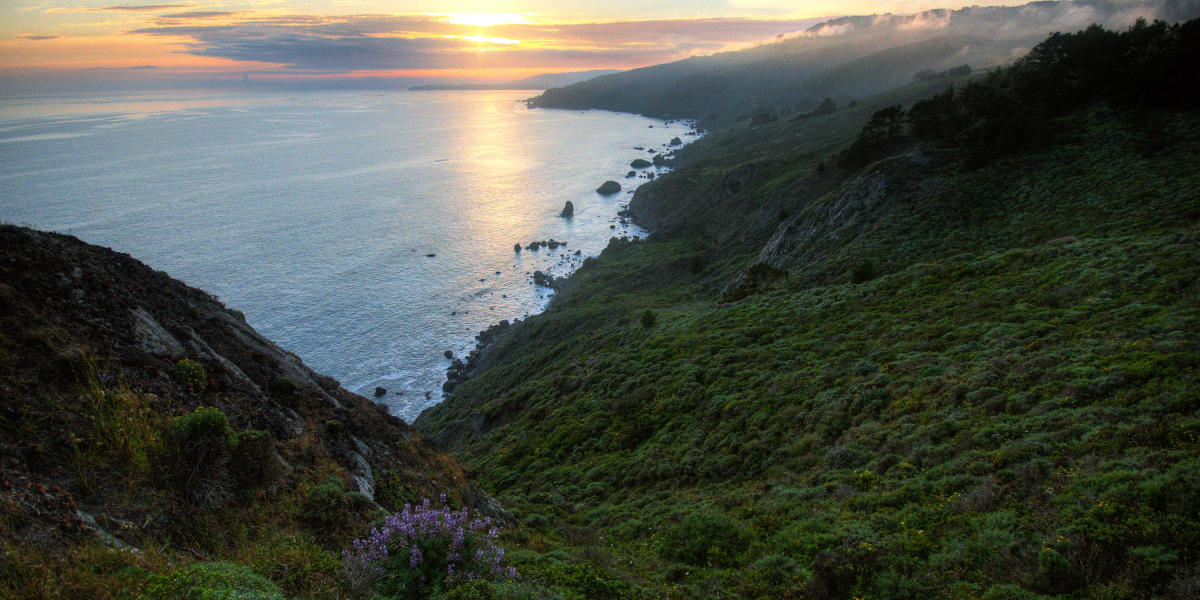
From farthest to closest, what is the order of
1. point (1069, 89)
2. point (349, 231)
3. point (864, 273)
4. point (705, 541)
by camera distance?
1. point (349, 231)
2. point (1069, 89)
3. point (864, 273)
4. point (705, 541)

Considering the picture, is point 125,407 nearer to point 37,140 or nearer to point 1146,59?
point 1146,59

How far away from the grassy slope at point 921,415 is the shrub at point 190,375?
855cm

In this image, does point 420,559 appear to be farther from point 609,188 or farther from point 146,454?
point 609,188

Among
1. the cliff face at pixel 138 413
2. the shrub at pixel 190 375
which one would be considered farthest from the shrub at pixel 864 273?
the shrub at pixel 190 375

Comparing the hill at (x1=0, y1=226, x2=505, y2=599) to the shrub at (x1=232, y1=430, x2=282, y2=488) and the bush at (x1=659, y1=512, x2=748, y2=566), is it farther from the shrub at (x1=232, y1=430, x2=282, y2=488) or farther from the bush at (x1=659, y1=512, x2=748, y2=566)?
Answer: the bush at (x1=659, y1=512, x2=748, y2=566)

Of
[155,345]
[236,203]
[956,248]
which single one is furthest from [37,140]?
[956,248]

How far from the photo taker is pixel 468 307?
68.0 metres

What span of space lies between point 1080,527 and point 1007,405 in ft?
19.8

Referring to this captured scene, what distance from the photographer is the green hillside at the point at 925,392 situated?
31.6 ft

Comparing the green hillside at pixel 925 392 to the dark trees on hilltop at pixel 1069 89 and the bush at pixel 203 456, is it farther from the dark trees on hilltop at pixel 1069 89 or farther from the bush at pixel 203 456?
the bush at pixel 203 456

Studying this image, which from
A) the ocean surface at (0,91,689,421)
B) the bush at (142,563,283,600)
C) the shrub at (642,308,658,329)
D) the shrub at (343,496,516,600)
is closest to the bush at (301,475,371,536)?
the shrub at (343,496,516,600)

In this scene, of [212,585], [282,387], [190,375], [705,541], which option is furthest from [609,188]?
[212,585]

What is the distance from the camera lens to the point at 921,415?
604 inches

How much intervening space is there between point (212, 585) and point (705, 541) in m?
10.4
